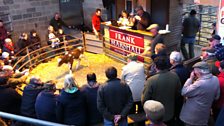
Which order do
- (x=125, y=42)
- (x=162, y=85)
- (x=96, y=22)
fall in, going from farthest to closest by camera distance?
(x=96, y=22)
(x=125, y=42)
(x=162, y=85)

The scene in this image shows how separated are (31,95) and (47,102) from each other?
595mm

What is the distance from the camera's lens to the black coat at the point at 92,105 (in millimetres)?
5320

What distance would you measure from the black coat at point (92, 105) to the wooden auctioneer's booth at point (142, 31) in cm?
517

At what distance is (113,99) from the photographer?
191 inches

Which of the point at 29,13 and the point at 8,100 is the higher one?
the point at 29,13

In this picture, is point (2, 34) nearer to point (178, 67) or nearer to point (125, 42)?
point (125, 42)

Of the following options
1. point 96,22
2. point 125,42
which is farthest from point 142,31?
point 96,22

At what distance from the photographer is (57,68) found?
38.8ft

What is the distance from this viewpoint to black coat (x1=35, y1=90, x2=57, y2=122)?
5383mm

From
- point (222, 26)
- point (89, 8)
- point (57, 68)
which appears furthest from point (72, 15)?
point (222, 26)

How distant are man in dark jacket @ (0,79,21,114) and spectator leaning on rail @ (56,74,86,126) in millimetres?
1224

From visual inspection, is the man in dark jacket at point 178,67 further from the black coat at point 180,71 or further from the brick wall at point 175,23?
the brick wall at point 175,23

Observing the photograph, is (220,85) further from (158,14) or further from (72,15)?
(72,15)

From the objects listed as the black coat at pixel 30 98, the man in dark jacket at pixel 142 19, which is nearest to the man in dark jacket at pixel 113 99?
the black coat at pixel 30 98
